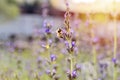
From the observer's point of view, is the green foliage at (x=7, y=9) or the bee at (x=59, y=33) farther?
the green foliage at (x=7, y=9)

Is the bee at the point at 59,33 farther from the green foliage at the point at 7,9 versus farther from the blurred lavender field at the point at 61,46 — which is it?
the green foliage at the point at 7,9

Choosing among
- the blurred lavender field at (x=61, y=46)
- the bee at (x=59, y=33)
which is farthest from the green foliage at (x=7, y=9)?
the bee at (x=59, y=33)

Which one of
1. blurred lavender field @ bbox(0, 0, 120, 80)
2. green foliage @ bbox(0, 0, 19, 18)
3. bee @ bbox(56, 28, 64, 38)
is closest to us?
bee @ bbox(56, 28, 64, 38)

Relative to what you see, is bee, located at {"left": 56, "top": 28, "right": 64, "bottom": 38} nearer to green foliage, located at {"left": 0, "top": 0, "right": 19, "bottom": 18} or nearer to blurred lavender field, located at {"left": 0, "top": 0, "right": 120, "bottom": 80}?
blurred lavender field, located at {"left": 0, "top": 0, "right": 120, "bottom": 80}

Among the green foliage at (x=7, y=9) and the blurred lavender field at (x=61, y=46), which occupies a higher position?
the blurred lavender field at (x=61, y=46)

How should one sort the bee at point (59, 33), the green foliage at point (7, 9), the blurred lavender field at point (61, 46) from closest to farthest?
the bee at point (59, 33) < the blurred lavender field at point (61, 46) < the green foliage at point (7, 9)

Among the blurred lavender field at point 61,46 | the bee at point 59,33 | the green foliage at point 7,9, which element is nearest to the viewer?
the bee at point 59,33

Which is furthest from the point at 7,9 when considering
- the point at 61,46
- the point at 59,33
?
the point at 59,33

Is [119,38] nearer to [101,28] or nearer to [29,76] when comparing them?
[101,28]

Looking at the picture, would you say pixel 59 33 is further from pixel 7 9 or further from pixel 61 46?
pixel 7 9

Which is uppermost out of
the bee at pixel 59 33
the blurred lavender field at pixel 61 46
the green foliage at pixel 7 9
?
the bee at pixel 59 33

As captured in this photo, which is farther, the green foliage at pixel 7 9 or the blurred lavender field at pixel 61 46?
the green foliage at pixel 7 9

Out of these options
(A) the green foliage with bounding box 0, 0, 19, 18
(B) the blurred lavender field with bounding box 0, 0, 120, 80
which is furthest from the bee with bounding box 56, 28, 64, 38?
(A) the green foliage with bounding box 0, 0, 19, 18
